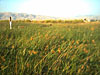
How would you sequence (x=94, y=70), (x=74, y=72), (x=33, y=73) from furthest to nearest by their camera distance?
(x=94, y=70) → (x=74, y=72) → (x=33, y=73)

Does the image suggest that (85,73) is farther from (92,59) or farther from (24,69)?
(24,69)

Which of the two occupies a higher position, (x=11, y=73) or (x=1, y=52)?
(x=1, y=52)

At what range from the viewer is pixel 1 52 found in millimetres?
1993

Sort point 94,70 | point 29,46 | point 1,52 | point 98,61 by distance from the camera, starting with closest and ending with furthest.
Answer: point 94,70, point 1,52, point 98,61, point 29,46

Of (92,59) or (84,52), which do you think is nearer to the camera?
(92,59)

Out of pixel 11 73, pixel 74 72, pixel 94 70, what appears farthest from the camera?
pixel 94 70

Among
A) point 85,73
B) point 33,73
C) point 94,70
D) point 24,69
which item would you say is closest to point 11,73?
point 24,69

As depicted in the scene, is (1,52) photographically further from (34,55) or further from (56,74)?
(56,74)

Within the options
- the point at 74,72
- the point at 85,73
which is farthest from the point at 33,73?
the point at 85,73

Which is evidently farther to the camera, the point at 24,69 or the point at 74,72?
the point at 74,72

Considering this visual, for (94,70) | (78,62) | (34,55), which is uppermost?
(34,55)

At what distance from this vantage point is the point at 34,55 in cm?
196

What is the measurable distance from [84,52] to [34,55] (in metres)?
1.28

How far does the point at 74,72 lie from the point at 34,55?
2.79 feet
